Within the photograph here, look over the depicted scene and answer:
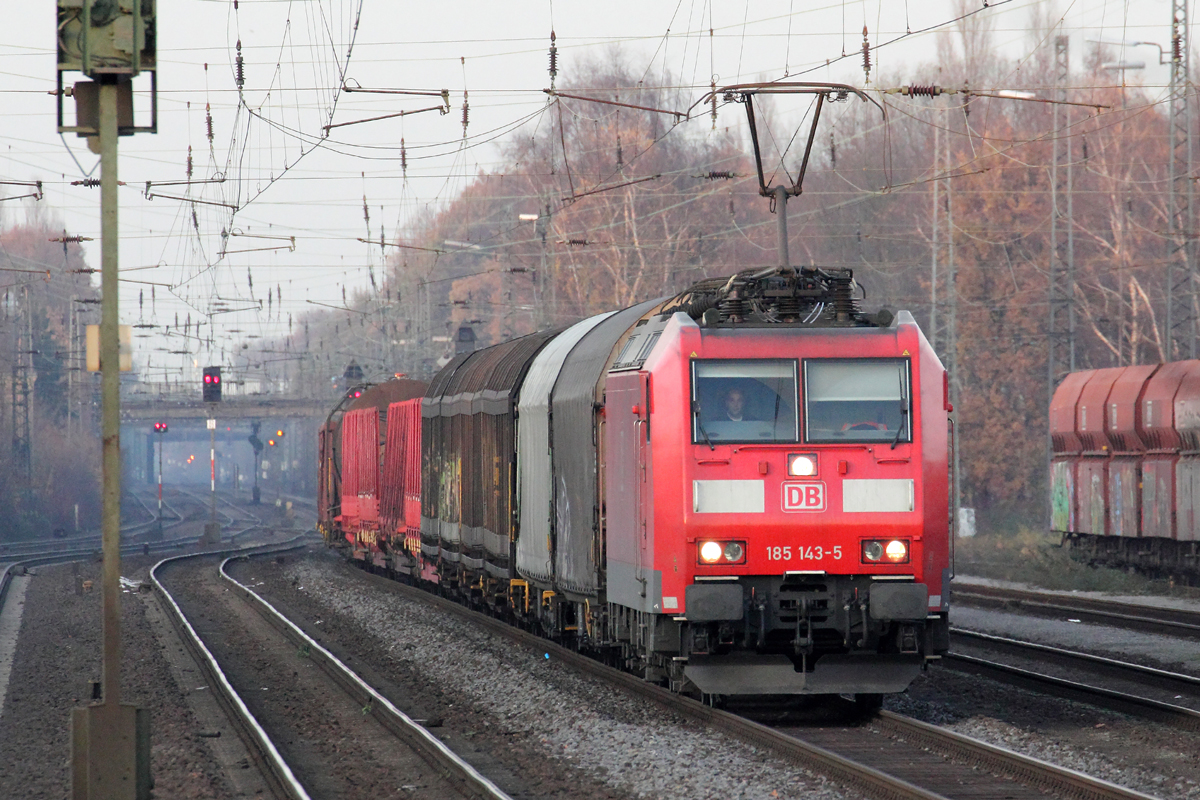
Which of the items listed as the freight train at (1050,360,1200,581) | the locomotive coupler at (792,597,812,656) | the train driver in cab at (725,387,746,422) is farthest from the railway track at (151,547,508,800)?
the freight train at (1050,360,1200,581)

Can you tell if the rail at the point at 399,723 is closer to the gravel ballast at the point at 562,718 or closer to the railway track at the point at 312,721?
the railway track at the point at 312,721

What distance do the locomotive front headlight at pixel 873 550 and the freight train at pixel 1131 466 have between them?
16.0 meters

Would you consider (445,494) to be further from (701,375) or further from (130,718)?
(130,718)

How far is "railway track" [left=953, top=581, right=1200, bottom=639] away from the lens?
747 inches

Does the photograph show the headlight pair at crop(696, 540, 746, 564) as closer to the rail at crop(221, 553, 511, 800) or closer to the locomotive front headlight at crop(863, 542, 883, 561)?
the locomotive front headlight at crop(863, 542, 883, 561)

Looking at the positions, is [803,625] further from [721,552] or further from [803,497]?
[803,497]

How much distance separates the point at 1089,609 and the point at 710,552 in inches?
519

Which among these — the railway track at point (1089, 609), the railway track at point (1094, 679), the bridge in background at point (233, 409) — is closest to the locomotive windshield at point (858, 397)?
the railway track at point (1094, 679)

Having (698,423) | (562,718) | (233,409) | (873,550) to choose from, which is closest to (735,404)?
(698,423)

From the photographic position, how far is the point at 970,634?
1809 cm

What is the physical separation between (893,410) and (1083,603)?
Answer: 529 inches

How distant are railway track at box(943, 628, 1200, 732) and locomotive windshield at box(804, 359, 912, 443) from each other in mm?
3083

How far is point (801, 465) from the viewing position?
1102 centimetres

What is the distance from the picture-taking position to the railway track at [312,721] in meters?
9.87
